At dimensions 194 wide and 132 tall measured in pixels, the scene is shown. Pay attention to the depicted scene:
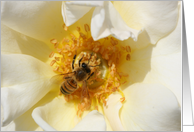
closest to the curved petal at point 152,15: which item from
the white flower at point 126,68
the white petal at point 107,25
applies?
the white flower at point 126,68

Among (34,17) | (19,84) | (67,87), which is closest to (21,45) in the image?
(34,17)

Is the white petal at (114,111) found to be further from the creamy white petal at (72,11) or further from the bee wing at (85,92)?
the creamy white petal at (72,11)

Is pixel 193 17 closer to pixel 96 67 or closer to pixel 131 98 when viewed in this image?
pixel 131 98

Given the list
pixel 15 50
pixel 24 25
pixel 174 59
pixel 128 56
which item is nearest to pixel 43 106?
pixel 15 50

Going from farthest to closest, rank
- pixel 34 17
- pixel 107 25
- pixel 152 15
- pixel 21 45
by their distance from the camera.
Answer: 1. pixel 21 45
2. pixel 34 17
3. pixel 152 15
4. pixel 107 25

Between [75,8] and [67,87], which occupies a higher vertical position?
[75,8]

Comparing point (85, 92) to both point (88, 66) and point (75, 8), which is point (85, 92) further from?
point (75, 8)
